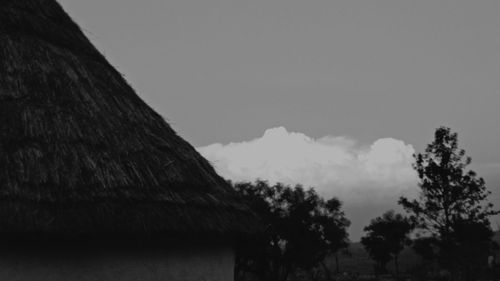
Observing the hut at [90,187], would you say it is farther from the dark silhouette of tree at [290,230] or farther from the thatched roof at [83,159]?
the dark silhouette of tree at [290,230]

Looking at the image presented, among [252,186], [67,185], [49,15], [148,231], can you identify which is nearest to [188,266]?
[148,231]

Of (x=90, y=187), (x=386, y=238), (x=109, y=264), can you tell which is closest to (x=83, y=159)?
(x=90, y=187)

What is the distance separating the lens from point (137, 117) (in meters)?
6.82

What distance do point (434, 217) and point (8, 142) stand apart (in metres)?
27.5

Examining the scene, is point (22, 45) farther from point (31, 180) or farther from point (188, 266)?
point (188, 266)

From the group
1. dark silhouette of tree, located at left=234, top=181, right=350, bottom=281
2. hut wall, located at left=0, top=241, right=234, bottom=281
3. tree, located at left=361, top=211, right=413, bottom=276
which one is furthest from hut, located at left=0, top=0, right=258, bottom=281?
tree, located at left=361, top=211, right=413, bottom=276

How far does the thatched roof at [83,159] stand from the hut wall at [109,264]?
38 centimetres

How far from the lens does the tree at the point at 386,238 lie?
194 ft

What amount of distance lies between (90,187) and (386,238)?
5778cm

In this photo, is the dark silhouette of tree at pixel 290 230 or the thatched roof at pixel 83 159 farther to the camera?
the dark silhouette of tree at pixel 290 230

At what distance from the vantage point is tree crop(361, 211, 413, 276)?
59.2 meters

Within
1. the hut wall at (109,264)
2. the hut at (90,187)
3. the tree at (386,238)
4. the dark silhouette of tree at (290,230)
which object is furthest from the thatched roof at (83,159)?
the tree at (386,238)

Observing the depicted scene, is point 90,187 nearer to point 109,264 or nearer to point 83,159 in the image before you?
point 83,159

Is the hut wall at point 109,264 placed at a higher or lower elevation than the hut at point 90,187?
lower
